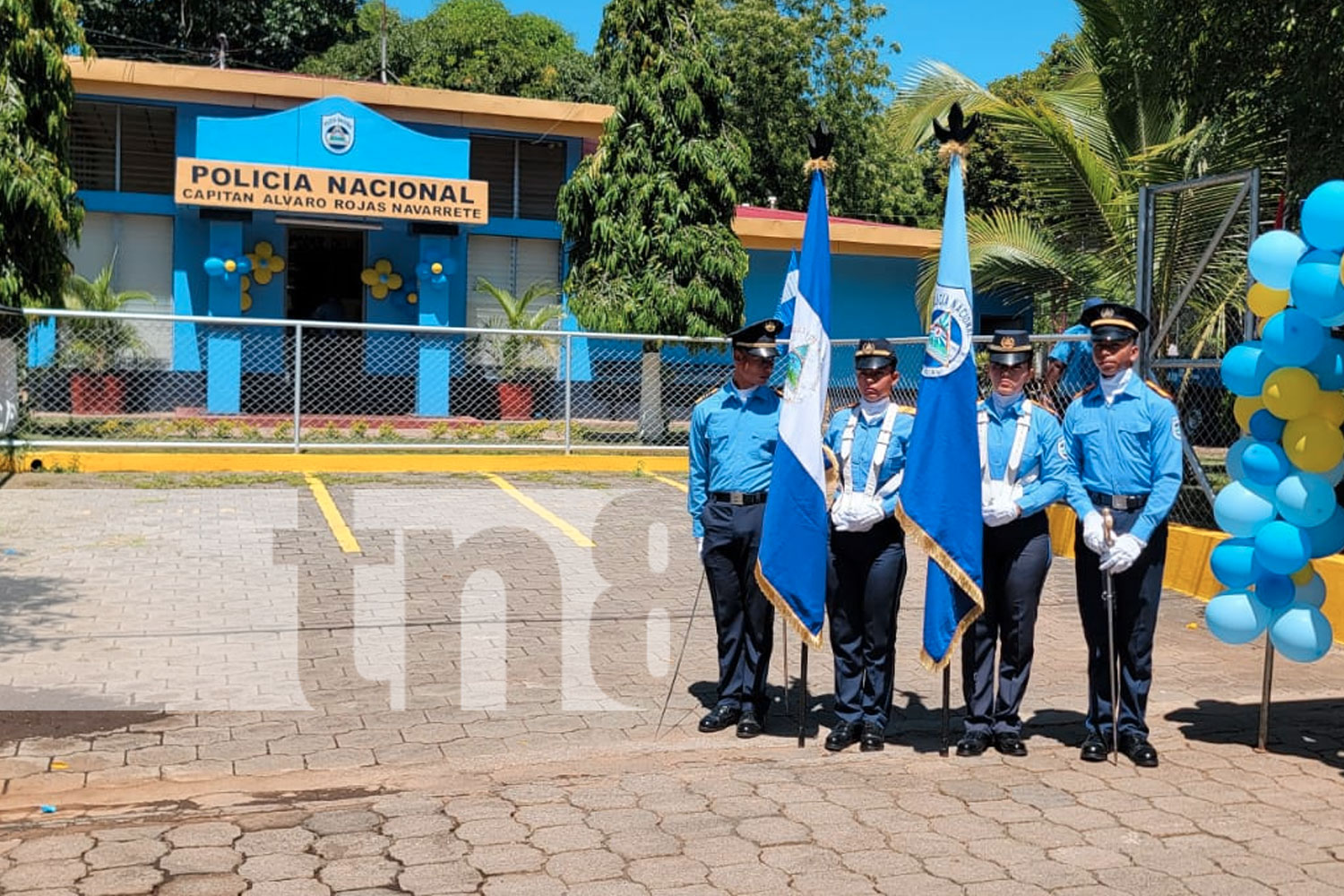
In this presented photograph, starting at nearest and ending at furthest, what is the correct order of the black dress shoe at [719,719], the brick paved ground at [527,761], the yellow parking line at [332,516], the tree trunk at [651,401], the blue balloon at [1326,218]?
the brick paved ground at [527,761] < the blue balloon at [1326,218] < the black dress shoe at [719,719] < the yellow parking line at [332,516] < the tree trunk at [651,401]

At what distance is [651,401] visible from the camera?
16641mm

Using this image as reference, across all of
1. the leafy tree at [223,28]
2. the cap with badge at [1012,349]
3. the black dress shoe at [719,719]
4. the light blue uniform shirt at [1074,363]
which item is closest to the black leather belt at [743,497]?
the black dress shoe at [719,719]

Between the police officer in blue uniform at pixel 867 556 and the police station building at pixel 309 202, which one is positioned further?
the police station building at pixel 309 202

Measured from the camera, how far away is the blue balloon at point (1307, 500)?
581 cm

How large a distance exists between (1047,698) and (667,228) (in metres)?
11.6

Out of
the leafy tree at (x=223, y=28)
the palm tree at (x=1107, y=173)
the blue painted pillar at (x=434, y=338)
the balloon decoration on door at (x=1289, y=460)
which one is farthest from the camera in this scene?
the leafy tree at (x=223, y=28)

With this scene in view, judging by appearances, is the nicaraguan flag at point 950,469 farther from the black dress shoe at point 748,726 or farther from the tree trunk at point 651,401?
the tree trunk at point 651,401

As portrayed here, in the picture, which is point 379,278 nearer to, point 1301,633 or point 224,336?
point 224,336

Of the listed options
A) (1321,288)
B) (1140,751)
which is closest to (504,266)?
(1140,751)

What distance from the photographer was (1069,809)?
5309 mm

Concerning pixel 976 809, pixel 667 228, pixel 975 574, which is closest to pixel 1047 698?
pixel 975 574

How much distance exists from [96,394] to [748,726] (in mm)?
11203

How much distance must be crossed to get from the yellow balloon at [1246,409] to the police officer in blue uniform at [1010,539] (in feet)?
3.00

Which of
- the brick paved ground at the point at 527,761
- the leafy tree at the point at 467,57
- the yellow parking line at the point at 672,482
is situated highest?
the leafy tree at the point at 467,57
